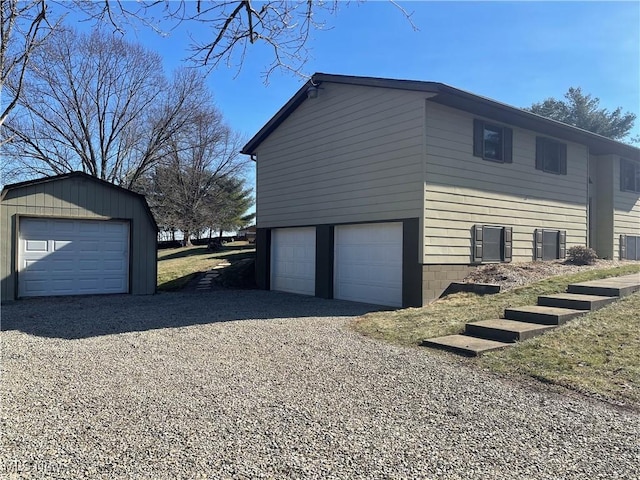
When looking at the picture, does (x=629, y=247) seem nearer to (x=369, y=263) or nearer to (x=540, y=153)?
(x=540, y=153)

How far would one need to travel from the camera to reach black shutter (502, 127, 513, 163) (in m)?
11.3

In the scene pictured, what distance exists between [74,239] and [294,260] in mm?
5938

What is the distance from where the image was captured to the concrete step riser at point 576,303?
23.0ft

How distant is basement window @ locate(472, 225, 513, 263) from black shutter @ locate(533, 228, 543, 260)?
105 cm

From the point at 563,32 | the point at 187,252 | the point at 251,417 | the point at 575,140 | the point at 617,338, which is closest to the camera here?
the point at 251,417

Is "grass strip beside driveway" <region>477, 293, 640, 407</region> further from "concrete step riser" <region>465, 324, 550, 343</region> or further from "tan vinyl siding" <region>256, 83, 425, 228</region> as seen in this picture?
"tan vinyl siding" <region>256, 83, 425, 228</region>

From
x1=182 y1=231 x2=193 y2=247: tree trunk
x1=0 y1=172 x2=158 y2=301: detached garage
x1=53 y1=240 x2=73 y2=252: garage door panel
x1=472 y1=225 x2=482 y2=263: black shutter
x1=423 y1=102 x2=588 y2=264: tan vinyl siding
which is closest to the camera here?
x1=423 y1=102 x2=588 y2=264: tan vinyl siding

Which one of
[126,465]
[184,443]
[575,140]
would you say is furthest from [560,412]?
[575,140]

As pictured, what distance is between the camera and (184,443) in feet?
10.2

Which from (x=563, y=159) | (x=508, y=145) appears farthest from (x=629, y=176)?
(x=508, y=145)

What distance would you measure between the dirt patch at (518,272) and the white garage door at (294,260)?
176 inches

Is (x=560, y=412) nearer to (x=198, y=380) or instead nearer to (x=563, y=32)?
(x=198, y=380)

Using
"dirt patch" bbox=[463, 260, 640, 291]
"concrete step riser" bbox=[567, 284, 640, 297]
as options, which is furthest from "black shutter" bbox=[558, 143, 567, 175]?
"concrete step riser" bbox=[567, 284, 640, 297]

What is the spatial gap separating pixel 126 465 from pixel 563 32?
9.35 m
